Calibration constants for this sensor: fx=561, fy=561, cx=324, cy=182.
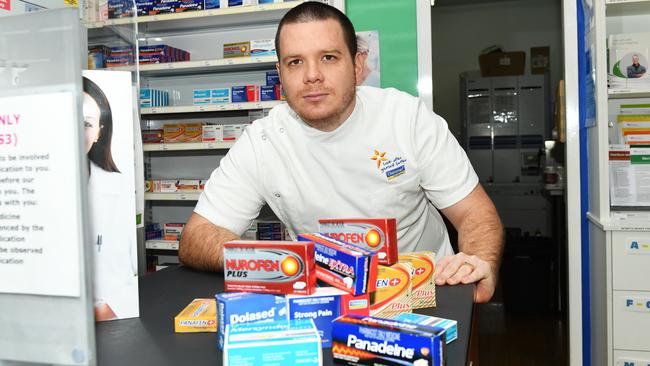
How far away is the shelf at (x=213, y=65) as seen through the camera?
360cm

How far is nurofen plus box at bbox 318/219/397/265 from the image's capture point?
102cm

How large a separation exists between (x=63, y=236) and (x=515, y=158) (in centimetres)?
638

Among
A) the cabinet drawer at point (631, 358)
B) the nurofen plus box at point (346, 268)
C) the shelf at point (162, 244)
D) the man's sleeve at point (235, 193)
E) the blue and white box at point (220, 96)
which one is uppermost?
the blue and white box at point (220, 96)

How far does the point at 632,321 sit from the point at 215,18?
3.07m

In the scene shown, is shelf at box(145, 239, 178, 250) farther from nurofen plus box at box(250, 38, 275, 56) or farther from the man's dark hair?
the man's dark hair

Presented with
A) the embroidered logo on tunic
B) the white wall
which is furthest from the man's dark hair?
the white wall

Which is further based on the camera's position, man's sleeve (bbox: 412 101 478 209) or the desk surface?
man's sleeve (bbox: 412 101 478 209)

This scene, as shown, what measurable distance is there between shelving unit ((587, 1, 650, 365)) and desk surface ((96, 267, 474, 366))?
176 centimetres

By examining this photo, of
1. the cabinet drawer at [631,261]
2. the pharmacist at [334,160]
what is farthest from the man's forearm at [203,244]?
the cabinet drawer at [631,261]

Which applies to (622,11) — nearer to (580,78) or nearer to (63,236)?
(580,78)

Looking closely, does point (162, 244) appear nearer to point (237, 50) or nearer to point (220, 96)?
point (220, 96)

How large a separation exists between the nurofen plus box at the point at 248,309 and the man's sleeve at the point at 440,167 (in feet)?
3.39

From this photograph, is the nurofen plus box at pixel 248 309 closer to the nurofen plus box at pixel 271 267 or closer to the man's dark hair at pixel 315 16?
the nurofen plus box at pixel 271 267

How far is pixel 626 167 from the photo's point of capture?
278cm
